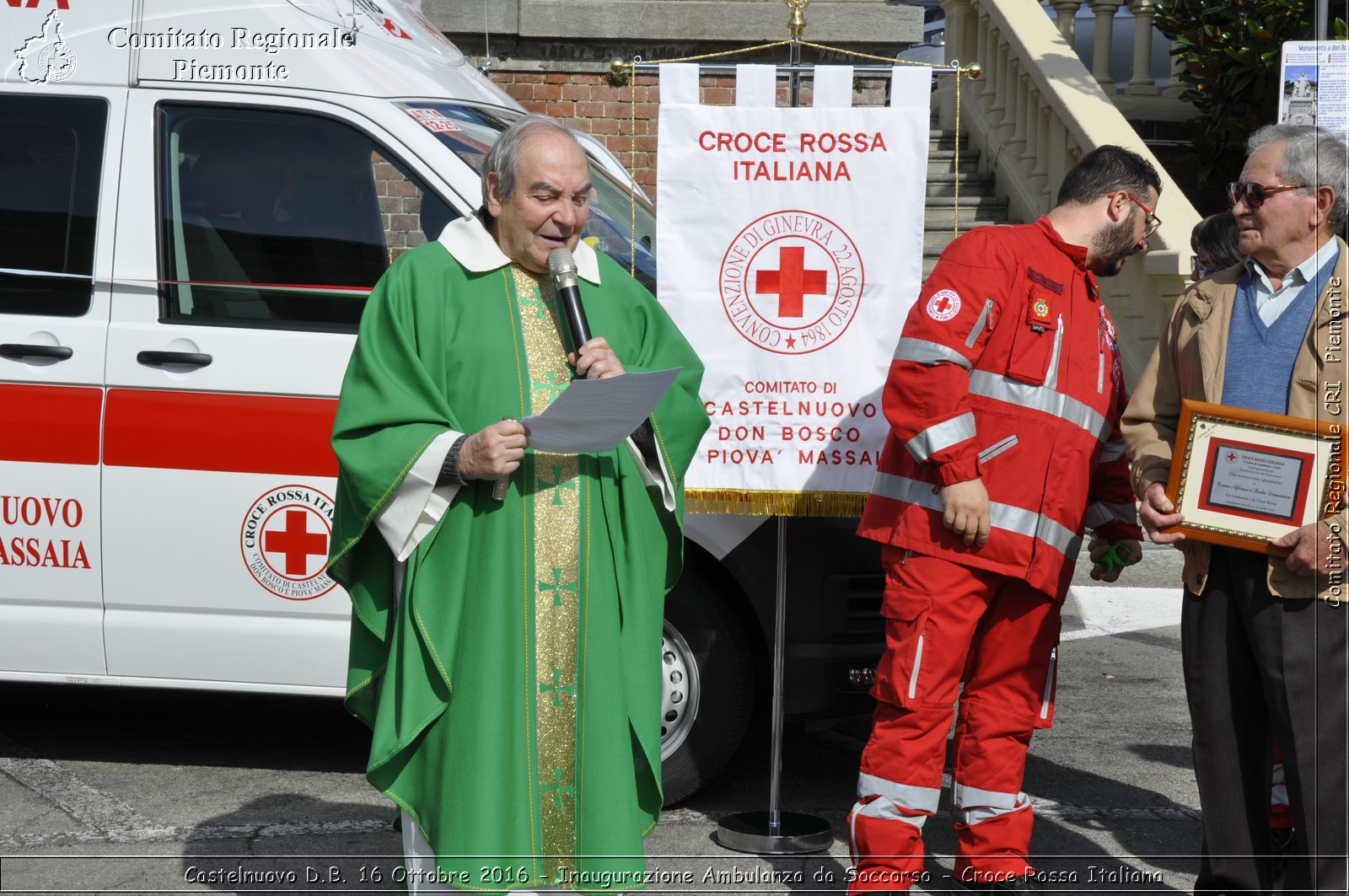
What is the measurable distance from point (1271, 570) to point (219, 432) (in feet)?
9.95

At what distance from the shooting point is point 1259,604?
12.1 feet

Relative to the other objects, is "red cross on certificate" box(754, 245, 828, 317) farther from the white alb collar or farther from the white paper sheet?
the white paper sheet

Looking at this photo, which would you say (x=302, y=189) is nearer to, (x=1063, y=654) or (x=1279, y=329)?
(x=1279, y=329)

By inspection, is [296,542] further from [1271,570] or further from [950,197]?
[950,197]

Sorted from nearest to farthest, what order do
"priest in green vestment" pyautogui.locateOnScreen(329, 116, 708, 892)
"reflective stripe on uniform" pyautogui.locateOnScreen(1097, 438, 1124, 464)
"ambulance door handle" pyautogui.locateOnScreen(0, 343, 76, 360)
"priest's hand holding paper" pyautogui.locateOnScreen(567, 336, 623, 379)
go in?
1. "priest's hand holding paper" pyautogui.locateOnScreen(567, 336, 623, 379)
2. "priest in green vestment" pyautogui.locateOnScreen(329, 116, 708, 892)
3. "reflective stripe on uniform" pyautogui.locateOnScreen(1097, 438, 1124, 464)
4. "ambulance door handle" pyautogui.locateOnScreen(0, 343, 76, 360)

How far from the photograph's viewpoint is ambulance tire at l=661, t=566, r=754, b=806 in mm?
4867

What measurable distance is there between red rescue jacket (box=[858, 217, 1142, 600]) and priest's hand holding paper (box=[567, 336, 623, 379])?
1.08 metres

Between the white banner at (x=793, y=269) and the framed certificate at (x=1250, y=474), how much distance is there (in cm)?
105

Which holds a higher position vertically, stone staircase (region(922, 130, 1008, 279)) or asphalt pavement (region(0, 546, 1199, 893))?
stone staircase (region(922, 130, 1008, 279))

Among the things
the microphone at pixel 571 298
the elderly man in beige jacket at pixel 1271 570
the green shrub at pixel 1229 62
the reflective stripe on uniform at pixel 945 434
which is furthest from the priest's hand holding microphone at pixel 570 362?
the green shrub at pixel 1229 62

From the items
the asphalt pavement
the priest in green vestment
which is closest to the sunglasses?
the priest in green vestment

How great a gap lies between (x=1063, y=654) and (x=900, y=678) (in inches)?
131

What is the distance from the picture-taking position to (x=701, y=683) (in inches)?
192

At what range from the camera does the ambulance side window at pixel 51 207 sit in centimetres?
496
